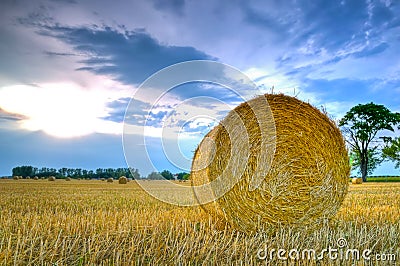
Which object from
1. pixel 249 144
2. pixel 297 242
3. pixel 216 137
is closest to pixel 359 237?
pixel 297 242

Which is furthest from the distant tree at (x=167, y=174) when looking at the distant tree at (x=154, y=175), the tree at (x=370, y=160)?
the tree at (x=370, y=160)

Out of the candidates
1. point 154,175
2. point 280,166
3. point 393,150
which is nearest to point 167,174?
point 154,175

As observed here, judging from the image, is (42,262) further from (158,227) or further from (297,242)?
(297,242)

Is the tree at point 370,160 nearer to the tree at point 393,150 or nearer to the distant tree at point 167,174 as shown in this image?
the tree at point 393,150

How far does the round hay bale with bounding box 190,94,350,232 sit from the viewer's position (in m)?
5.71

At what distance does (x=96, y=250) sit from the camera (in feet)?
13.1

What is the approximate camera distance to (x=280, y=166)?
19.2 feet

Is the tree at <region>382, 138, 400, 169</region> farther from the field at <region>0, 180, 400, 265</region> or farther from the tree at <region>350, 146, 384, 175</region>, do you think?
the field at <region>0, 180, 400, 265</region>

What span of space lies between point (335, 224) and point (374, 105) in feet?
120

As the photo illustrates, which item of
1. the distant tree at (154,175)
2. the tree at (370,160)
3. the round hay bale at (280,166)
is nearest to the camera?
the round hay bale at (280,166)

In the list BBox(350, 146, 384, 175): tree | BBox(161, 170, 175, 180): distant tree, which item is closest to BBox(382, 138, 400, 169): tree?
BBox(350, 146, 384, 175): tree

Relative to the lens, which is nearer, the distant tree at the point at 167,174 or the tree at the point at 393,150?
the distant tree at the point at 167,174

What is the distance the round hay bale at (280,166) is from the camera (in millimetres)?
5711

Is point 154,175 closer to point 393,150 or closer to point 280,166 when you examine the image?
point 280,166
